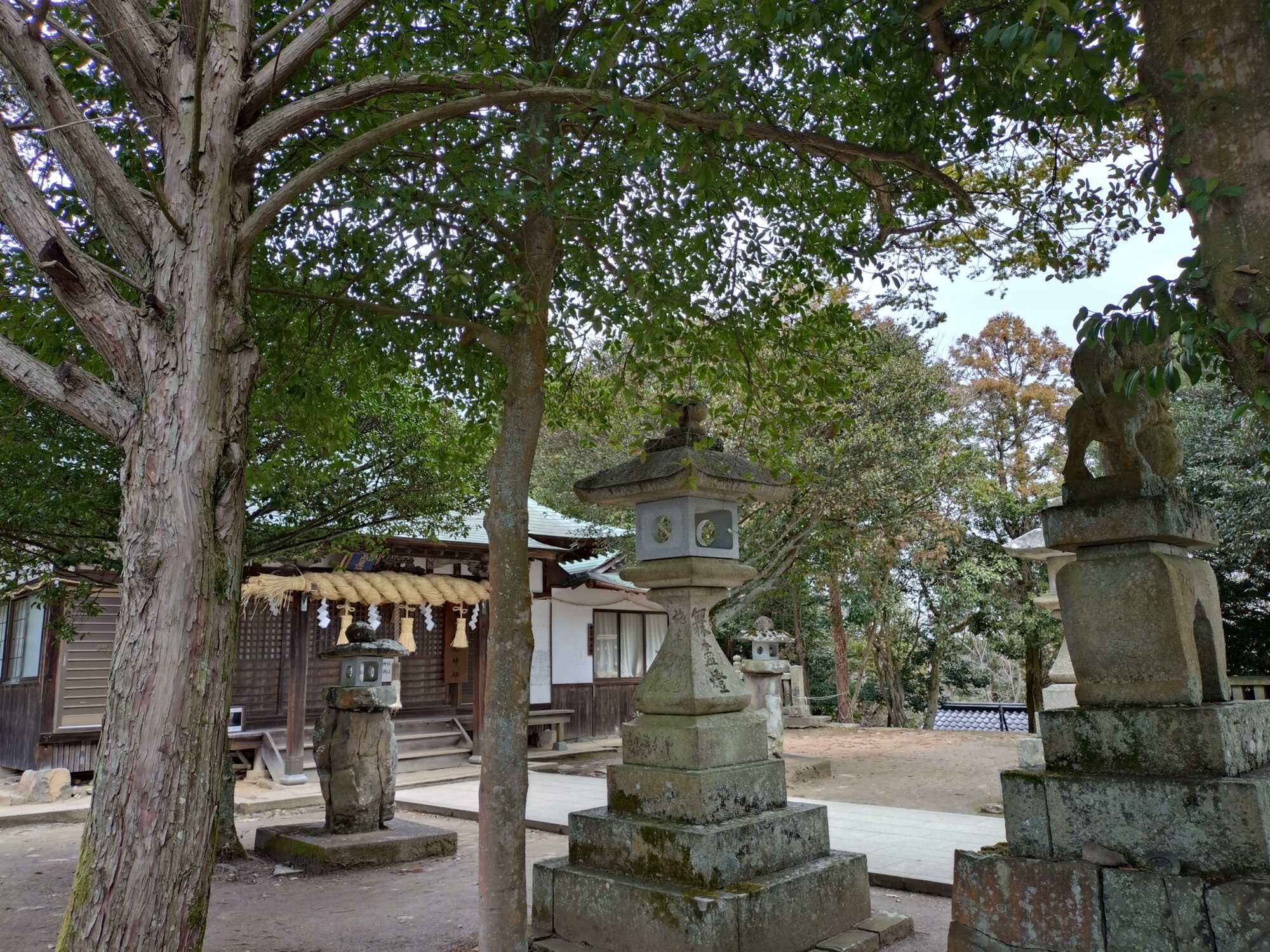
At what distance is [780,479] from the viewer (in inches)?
233

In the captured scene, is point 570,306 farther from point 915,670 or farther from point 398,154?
point 915,670

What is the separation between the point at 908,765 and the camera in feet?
43.3

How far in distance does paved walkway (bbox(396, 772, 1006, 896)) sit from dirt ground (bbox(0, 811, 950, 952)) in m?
0.33

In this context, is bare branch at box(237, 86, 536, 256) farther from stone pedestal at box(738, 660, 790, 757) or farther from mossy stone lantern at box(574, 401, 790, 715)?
stone pedestal at box(738, 660, 790, 757)

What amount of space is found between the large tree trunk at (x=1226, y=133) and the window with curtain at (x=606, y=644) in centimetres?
1672

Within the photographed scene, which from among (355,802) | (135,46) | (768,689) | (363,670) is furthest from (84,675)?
(135,46)

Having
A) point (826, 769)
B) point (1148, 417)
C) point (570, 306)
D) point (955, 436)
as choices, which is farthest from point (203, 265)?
point (955, 436)

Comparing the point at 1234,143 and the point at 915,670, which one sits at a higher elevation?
the point at 1234,143

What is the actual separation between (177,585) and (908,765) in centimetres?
1240

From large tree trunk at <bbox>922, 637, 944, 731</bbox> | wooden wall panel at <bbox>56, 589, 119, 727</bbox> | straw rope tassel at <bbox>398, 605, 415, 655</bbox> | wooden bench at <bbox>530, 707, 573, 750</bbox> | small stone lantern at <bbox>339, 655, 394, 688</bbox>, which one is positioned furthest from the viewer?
large tree trunk at <bbox>922, 637, 944, 731</bbox>

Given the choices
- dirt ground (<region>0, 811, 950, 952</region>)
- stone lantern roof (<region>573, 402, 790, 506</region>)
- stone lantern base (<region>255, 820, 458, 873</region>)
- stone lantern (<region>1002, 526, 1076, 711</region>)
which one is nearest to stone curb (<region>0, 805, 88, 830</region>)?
dirt ground (<region>0, 811, 950, 952</region>)

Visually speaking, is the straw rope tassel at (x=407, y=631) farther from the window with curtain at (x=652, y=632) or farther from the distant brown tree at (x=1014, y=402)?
the distant brown tree at (x=1014, y=402)

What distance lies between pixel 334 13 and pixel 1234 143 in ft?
12.0

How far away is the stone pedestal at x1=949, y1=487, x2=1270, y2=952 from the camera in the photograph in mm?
3037
